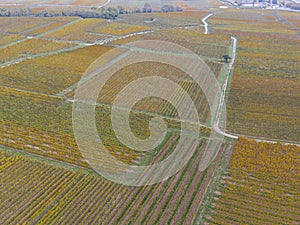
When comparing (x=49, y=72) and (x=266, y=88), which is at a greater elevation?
(x=49, y=72)

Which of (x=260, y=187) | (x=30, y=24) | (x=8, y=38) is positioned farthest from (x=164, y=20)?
(x=260, y=187)

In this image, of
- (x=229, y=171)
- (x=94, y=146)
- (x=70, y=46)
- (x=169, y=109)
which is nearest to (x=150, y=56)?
(x=70, y=46)

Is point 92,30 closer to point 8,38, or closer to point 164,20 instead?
point 8,38

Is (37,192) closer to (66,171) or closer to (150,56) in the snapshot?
(66,171)

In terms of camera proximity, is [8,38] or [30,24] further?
[30,24]

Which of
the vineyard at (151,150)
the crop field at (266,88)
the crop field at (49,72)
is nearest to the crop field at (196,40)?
the vineyard at (151,150)

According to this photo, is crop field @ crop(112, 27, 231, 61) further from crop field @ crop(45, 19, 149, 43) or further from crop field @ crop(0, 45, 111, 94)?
crop field @ crop(0, 45, 111, 94)
